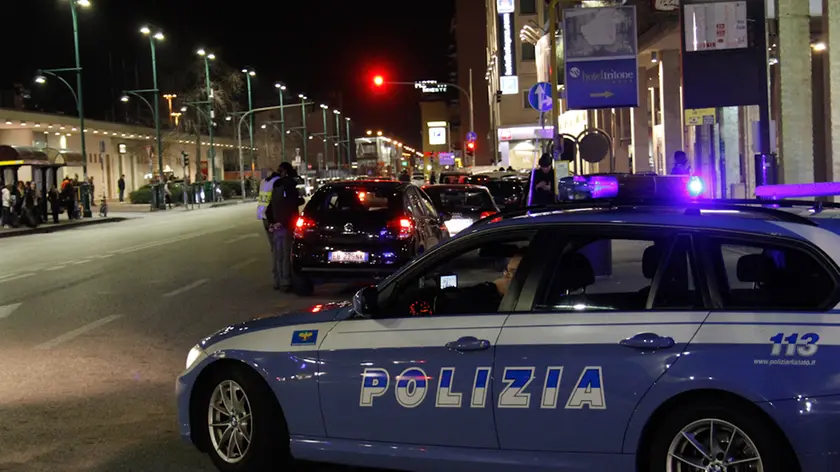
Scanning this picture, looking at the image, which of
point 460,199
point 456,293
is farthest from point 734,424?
point 460,199

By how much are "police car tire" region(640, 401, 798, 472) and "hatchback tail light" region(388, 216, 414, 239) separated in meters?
8.43

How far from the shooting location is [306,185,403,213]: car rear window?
1283cm

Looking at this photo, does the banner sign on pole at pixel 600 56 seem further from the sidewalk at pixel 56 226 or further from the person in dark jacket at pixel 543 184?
the sidewalk at pixel 56 226

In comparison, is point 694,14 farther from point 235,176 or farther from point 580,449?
point 235,176

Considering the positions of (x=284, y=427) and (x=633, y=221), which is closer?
(x=633, y=221)

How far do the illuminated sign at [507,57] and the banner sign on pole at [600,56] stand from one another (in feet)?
129

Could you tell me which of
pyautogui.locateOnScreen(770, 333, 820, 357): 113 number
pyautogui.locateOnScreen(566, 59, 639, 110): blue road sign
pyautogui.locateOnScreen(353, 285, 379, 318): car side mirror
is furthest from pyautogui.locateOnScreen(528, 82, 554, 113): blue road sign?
pyautogui.locateOnScreen(770, 333, 820, 357): 113 number

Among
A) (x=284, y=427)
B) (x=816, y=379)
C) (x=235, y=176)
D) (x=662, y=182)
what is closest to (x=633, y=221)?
(x=816, y=379)

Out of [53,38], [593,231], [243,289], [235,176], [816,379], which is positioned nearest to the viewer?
[816,379]

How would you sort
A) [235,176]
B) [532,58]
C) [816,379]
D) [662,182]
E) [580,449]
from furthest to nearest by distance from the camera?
1. [235,176]
2. [532,58]
3. [662,182]
4. [580,449]
5. [816,379]

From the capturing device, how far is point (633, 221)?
455 centimetres

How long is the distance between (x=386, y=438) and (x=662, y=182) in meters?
8.48

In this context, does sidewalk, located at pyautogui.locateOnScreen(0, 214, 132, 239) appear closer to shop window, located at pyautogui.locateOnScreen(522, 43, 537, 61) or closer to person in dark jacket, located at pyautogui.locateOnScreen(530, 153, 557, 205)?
person in dark jacket, located at pyautogui.locateOnScreen(530, 153, 557, 205)

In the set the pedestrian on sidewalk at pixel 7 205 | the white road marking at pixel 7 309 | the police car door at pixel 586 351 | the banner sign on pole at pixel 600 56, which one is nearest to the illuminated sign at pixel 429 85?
the pedestrian on sidewalk at pixel 7 205
